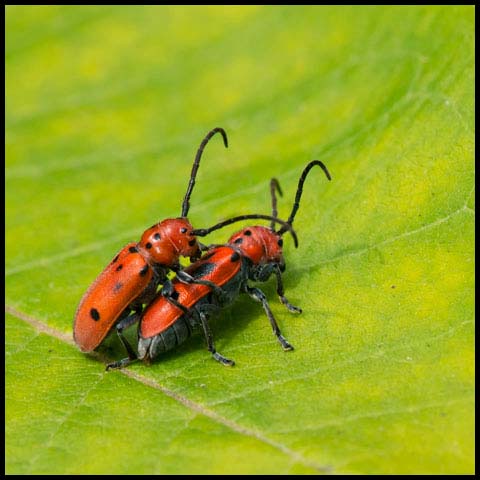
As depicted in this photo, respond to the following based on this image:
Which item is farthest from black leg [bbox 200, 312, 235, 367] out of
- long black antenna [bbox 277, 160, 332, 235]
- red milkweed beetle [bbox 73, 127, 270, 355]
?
long black antenna [bbox 277, 160, 332, 235]

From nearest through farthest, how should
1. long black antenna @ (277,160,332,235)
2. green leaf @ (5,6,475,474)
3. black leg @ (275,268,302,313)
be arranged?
green leaf @ (5,6,475,474) → black leg @ (275,268,302,313) → long black antenna @ (277,160,332,235)

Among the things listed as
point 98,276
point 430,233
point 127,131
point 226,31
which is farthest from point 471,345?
point 226,31

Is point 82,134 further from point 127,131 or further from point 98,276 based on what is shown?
point 98,276

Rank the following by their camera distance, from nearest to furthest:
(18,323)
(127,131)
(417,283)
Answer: (417,283), (18,323), (127,131)

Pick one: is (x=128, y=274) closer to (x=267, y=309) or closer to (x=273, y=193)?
(x=267, y=309)

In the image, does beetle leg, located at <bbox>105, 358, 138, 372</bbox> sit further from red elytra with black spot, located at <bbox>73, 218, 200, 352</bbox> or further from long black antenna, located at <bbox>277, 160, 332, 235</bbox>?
long black antenna, located at <bbox>277, 160, 332, 235</bbox>

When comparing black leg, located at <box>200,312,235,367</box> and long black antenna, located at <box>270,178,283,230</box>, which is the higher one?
long black antenna, located at <box>270,178,283,230</box>
